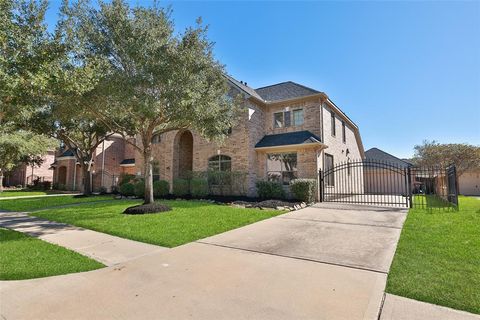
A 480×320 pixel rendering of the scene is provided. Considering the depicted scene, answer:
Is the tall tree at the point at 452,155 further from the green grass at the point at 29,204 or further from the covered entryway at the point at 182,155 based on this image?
the green grass at the point at 29,204

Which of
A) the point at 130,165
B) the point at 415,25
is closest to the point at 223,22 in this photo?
the point at 415,25

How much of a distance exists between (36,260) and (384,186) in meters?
23.0

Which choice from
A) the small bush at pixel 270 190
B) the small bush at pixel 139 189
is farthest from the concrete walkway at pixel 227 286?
the small bush at pixel 139 189

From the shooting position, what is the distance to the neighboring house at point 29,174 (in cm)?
3406

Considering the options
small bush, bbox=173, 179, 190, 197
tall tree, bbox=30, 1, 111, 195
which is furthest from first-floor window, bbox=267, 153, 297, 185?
tall tree, bbox=30, 1, 111, 195

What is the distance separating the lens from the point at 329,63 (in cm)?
1417

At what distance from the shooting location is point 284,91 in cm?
1795

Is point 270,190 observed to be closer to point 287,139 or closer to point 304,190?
point 304,190

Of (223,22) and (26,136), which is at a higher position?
(223,22)

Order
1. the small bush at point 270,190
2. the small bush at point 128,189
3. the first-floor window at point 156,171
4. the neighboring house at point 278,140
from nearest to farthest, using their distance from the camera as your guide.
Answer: the small bush at point 270,190 < the neighboring house at point 278,140 < the small bush at point 128,189 < the first-floor window at point 156,171

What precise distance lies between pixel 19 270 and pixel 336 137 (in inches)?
707

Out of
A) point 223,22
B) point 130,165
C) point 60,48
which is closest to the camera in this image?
point 60,48

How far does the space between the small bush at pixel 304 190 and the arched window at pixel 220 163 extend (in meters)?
4.80

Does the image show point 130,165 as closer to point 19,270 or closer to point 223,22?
point 223,22
